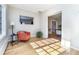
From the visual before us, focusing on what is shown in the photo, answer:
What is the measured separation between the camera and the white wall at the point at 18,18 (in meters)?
1.64

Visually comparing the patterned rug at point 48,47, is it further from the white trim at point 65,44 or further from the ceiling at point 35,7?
the ceiling at point 35,7

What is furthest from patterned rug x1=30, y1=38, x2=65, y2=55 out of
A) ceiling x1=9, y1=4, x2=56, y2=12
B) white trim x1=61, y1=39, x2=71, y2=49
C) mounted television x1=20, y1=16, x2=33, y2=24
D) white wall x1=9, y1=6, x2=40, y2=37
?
ceiling x1=9, y1=4, x2=56, y2=12

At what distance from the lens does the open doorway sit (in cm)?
167

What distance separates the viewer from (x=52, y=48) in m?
1.67

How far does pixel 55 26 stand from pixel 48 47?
424mm

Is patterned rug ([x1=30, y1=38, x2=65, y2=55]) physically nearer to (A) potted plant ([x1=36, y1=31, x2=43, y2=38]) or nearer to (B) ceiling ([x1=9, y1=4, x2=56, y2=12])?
(A) potted plant ([x1=36, y1=31, x2=43, y2=38])

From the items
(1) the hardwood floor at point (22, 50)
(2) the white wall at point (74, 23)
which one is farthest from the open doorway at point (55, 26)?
(1) the hardwood floor at point (22, 50)

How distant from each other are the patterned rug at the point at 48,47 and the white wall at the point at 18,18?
8.5 inches

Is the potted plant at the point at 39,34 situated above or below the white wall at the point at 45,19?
below

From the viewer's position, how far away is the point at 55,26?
5.61 feet

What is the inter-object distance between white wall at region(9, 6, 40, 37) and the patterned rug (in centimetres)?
22
